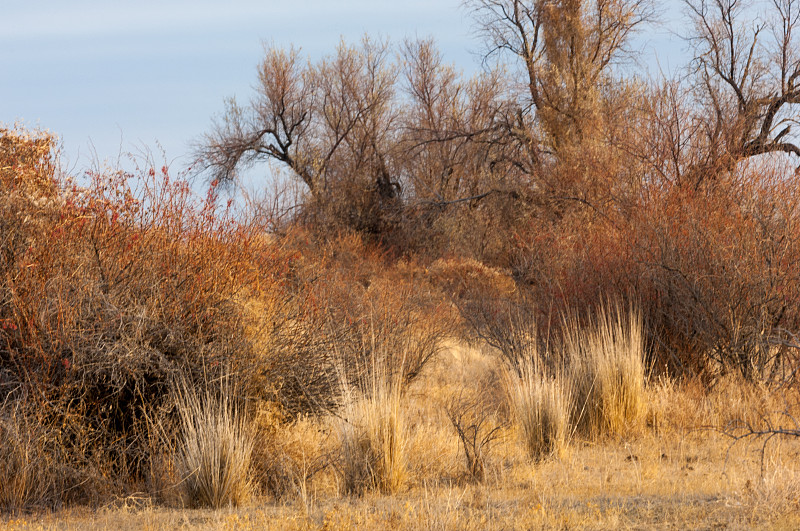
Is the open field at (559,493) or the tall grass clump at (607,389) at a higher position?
the tall grass clump at (607,389)

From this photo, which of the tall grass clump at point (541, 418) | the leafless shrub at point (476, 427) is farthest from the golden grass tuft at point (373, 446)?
the tall grass clump at point (541, 418)

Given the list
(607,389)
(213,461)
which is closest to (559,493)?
(607,389)

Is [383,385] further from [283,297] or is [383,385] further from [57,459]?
[57,459]

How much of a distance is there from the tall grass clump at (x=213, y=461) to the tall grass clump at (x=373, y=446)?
787 millimetres

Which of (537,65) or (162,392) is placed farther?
(537,65)

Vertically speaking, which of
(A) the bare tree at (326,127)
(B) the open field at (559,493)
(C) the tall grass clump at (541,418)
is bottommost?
(B) the open field at (559,493)

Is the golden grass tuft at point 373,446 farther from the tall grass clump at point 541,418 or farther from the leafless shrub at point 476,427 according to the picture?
the tall grass clump at point 541,418

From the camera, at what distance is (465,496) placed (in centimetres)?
548

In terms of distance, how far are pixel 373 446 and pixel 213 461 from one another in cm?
121

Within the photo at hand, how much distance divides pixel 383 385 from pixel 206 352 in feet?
5.24

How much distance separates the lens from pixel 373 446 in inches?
231

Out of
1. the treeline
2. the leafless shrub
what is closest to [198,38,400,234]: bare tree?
the treeline

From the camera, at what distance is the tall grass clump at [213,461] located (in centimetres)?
566

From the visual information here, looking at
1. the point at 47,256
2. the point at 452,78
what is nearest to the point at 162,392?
the point at 47,256
